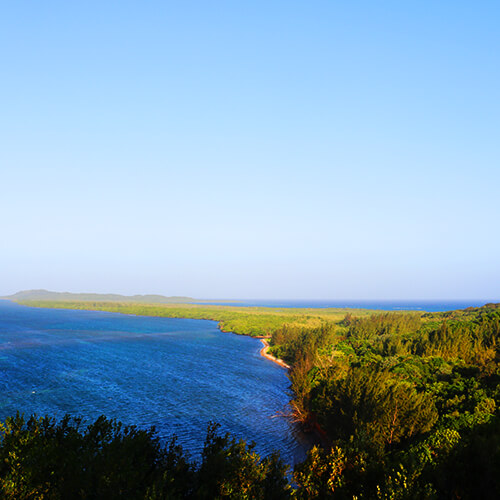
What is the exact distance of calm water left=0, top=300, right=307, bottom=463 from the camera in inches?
1949

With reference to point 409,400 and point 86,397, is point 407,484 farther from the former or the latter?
point 86,397

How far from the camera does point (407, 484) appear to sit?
19.6 m

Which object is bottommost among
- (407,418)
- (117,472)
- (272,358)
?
(272,358)

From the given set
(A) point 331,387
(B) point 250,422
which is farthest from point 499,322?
(B) point 250,422

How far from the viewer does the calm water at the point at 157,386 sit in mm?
49500

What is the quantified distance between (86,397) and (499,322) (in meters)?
84.5

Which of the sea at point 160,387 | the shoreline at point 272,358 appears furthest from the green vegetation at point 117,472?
Result: the shoreline at point 272,358

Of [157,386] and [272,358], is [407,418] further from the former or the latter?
[272,358]

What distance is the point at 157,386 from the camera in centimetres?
6906

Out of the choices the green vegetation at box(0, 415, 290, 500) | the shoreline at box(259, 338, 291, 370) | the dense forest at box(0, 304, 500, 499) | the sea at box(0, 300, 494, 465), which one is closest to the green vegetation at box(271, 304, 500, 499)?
the dense forest at box(0, 304, 500, 499)


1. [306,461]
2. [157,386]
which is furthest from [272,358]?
[306,461]

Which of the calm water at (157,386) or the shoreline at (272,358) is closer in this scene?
the calm water at (157,386)

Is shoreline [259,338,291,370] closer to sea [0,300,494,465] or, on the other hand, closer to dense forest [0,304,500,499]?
sea [0,300,494,465]

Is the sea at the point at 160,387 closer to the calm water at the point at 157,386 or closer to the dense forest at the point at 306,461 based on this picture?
the calm water at the point at 157,386
